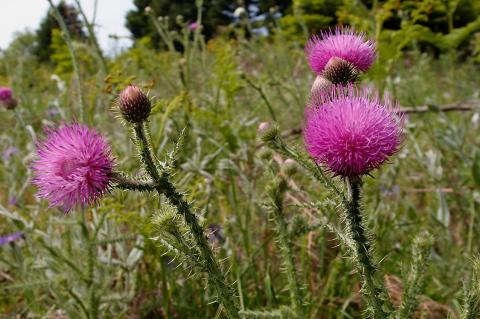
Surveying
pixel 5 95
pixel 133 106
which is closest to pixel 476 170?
pixel 133 106

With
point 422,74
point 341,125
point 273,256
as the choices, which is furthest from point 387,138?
point 422,74

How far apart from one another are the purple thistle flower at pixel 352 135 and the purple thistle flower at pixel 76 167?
15.3 inches

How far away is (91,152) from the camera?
91 centimetres

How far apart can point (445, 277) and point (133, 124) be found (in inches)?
60.1

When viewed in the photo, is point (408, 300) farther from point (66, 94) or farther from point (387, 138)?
point (66, 94)

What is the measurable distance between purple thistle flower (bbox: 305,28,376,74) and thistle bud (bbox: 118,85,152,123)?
47cm

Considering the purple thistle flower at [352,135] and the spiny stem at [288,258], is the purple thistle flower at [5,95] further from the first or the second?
the purple thistle flower at [352,135]

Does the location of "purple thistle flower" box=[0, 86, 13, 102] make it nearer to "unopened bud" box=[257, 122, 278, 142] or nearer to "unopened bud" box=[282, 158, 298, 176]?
"unopened bud" box=[282, 158, 298, 176]

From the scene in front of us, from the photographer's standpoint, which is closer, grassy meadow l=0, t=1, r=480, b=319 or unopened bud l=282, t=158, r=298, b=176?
unopened bud l=282, t=158, r=298, b=176

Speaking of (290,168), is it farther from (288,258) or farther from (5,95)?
(5,95)

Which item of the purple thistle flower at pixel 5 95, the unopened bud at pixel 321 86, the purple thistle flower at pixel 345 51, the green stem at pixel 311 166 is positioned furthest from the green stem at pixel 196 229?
the purple thistle flower at pixel 5 95

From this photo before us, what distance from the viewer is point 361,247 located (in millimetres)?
897

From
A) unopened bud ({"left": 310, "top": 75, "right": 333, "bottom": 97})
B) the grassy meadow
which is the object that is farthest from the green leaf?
unopened bud ({"left": 310, "top": 75, "right": 333, "bottom": 97})

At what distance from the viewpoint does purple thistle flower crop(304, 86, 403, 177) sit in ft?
2.88
